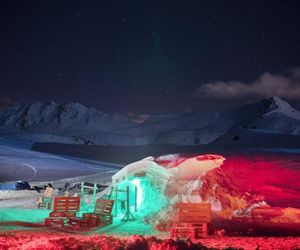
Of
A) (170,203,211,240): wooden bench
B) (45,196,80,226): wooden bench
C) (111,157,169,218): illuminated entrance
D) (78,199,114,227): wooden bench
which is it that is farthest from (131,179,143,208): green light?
(170,203,211,240): wooden bench

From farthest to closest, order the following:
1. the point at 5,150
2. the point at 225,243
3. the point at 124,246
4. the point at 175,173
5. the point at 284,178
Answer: the point at 5,150 < the point at 284,178 < the point at 175,173 < the point at 225,243 < the point at 124,246

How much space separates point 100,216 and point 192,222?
4431 millimetres

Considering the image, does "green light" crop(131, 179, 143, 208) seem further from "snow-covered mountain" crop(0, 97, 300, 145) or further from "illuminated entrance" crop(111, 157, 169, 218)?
Answer: "snow-covered mountain" crop(0, 97, 300, 145)

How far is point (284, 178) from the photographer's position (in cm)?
2538

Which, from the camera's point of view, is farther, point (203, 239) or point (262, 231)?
point (262, 231)

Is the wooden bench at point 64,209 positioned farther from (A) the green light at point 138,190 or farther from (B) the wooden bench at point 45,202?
(B) the wooden bench at point 45,202


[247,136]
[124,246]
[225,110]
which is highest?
[225,110]

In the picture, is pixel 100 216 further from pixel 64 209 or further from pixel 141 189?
pixel 141 189

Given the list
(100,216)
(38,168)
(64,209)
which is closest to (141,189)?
(100,216)

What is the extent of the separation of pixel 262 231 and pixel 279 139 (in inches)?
1841

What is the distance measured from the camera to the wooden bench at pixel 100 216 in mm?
17938

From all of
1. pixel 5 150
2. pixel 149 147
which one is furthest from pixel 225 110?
pixel 5 150

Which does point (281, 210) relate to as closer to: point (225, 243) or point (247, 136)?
point (225, 243)

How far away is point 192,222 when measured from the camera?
617 inches
